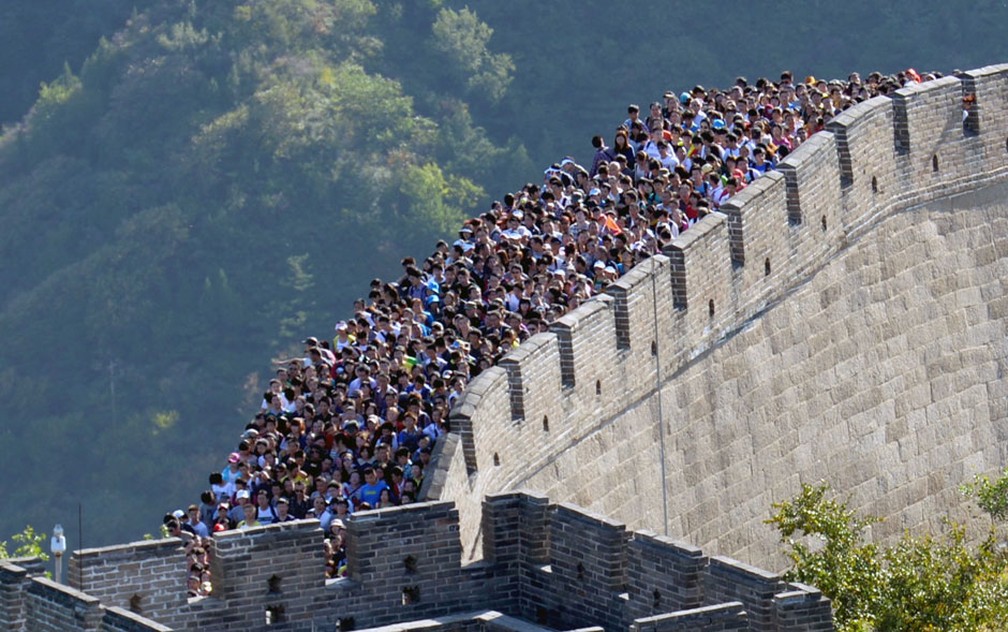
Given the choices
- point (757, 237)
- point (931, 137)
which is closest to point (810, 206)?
point (757, 237)

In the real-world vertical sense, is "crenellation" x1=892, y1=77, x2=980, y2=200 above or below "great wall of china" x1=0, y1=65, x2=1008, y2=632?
above

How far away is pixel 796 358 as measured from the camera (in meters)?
36.2

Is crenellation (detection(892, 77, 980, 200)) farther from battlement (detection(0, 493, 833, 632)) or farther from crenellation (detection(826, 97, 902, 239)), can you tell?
battlement (detection(0, 493, 833, 632))

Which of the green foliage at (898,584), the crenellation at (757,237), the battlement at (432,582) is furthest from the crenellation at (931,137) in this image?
the battlement at (432,582)

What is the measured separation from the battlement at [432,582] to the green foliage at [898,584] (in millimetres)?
2677

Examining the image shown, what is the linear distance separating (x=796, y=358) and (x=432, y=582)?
9.90 meters

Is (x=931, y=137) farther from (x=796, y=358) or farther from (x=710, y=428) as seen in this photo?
(x=710, y=428)

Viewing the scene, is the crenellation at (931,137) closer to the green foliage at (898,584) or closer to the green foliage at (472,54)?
the green foliage at (898,584)

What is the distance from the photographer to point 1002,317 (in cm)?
3944

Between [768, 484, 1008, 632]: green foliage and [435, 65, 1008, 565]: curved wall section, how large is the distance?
278 centimetres

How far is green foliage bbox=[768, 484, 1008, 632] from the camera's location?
29016 millimetres

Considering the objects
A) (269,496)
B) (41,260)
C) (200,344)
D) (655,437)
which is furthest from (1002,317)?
(41,260)

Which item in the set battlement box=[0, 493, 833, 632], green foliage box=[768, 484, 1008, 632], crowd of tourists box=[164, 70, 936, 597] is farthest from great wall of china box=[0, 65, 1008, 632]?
green foliage box=[768, 484, 1008, 632]

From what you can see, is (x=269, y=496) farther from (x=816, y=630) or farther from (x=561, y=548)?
(x=816, y=630)
